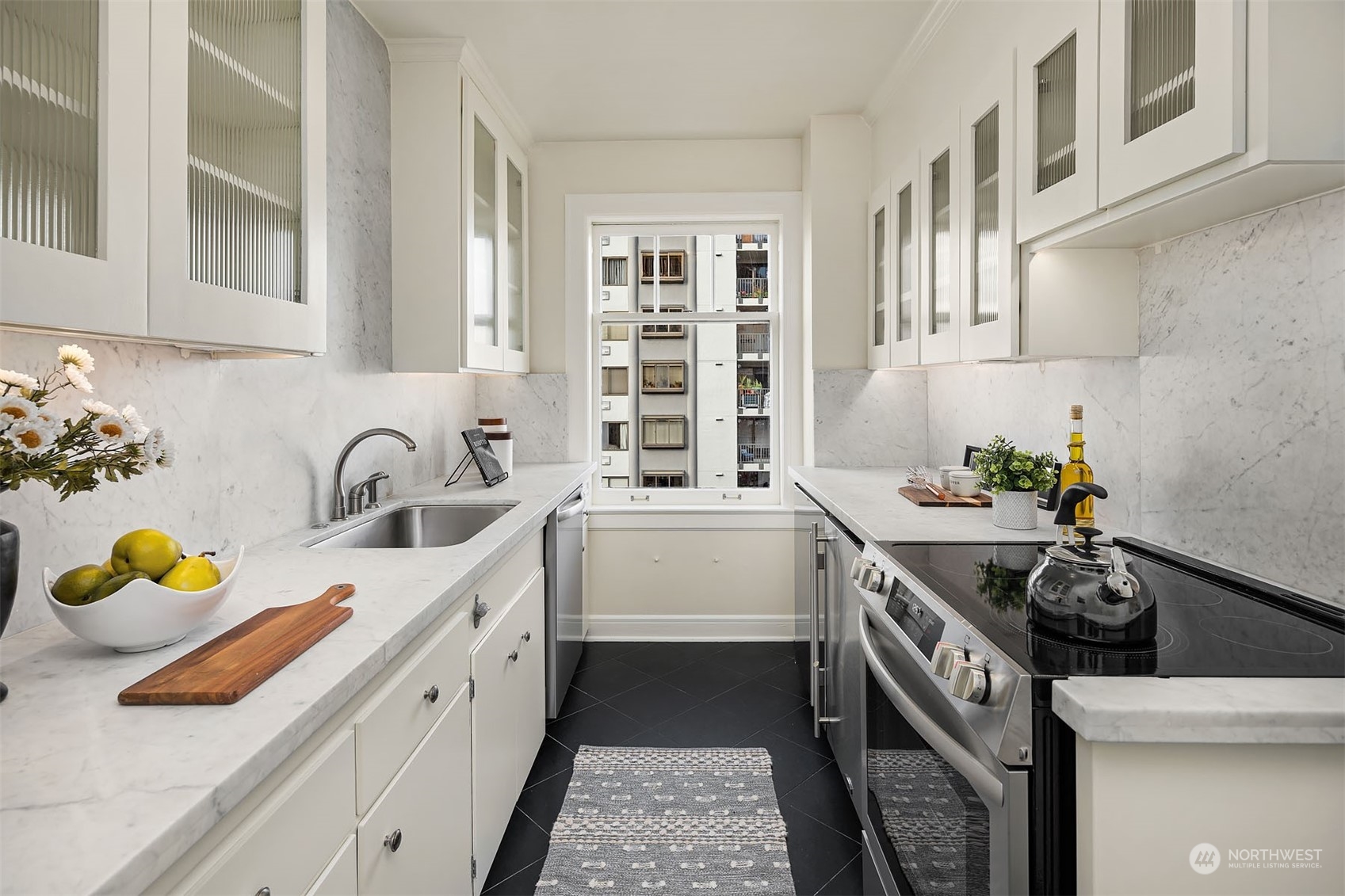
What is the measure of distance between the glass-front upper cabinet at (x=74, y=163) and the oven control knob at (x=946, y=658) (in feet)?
4.51

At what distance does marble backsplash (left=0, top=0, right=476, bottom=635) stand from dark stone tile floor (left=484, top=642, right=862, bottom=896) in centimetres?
118

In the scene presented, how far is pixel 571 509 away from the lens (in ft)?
9.75

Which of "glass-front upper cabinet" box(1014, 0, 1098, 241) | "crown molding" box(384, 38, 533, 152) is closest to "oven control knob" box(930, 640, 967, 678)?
"glass-front upper cabinet" box(1014, 0, 1098, 241)

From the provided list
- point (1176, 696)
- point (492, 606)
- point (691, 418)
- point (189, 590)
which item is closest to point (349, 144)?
point (492, 606)

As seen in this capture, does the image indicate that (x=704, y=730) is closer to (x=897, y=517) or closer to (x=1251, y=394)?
(x=897, y=517)

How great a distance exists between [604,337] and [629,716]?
80.8 inches

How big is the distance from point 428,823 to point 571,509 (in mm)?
1692

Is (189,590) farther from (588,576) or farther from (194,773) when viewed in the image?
(588,576)

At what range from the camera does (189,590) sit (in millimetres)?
1053

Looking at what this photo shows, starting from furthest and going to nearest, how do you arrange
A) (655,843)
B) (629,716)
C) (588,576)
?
(588,576), (629,716), (655,843)

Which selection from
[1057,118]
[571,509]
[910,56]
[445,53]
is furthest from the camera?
[571,509]

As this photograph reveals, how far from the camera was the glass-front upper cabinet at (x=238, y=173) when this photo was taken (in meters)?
1.11

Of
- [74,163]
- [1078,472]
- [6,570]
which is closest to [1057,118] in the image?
[1078,472]

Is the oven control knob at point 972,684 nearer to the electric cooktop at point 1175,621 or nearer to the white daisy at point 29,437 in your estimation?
the electric cooktop at point 1175,621
